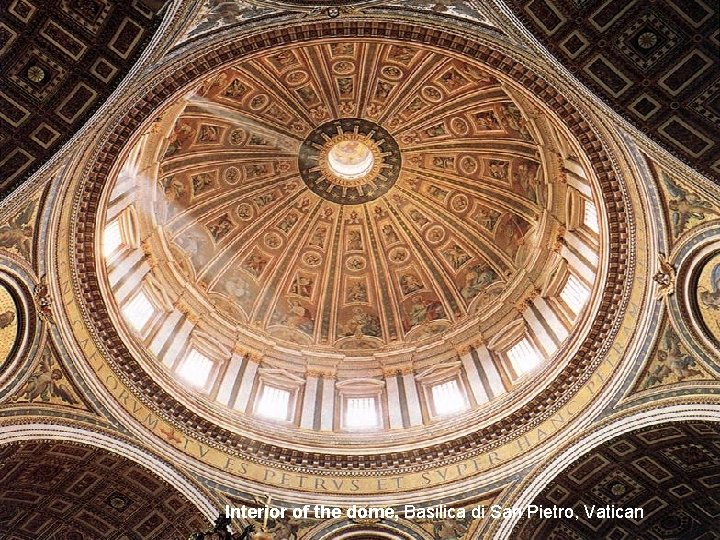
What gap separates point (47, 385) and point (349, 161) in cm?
1453

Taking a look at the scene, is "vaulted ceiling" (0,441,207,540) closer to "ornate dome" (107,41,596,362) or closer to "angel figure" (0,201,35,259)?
"angel figure" (0,201,35,259)

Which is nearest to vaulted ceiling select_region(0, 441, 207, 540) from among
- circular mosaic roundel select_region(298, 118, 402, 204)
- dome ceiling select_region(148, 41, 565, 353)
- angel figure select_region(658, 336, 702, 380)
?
dome ceiling select_region(148, 41, 565, 353)

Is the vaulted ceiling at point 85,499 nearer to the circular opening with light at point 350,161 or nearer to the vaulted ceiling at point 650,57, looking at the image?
the vaulted ceiling at point 650,57

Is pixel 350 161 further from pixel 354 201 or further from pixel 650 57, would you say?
pixel 650 57

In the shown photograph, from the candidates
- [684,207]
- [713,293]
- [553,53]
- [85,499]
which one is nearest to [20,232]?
[85,499]

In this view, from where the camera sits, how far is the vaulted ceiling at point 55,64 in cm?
1116

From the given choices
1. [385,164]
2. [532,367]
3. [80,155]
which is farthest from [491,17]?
[385,164]

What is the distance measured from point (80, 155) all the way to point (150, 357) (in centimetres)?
550

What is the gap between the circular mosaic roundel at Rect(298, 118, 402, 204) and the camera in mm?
25141

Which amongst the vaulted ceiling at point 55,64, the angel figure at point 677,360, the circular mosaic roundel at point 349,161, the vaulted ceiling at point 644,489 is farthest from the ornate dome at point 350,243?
the vaulted ceiling at point 55,64

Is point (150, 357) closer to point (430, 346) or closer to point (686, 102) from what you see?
point (430, 346)

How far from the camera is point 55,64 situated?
38.4 feet

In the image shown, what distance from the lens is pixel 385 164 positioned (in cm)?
2589

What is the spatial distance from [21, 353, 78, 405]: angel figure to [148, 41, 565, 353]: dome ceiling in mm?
6956
